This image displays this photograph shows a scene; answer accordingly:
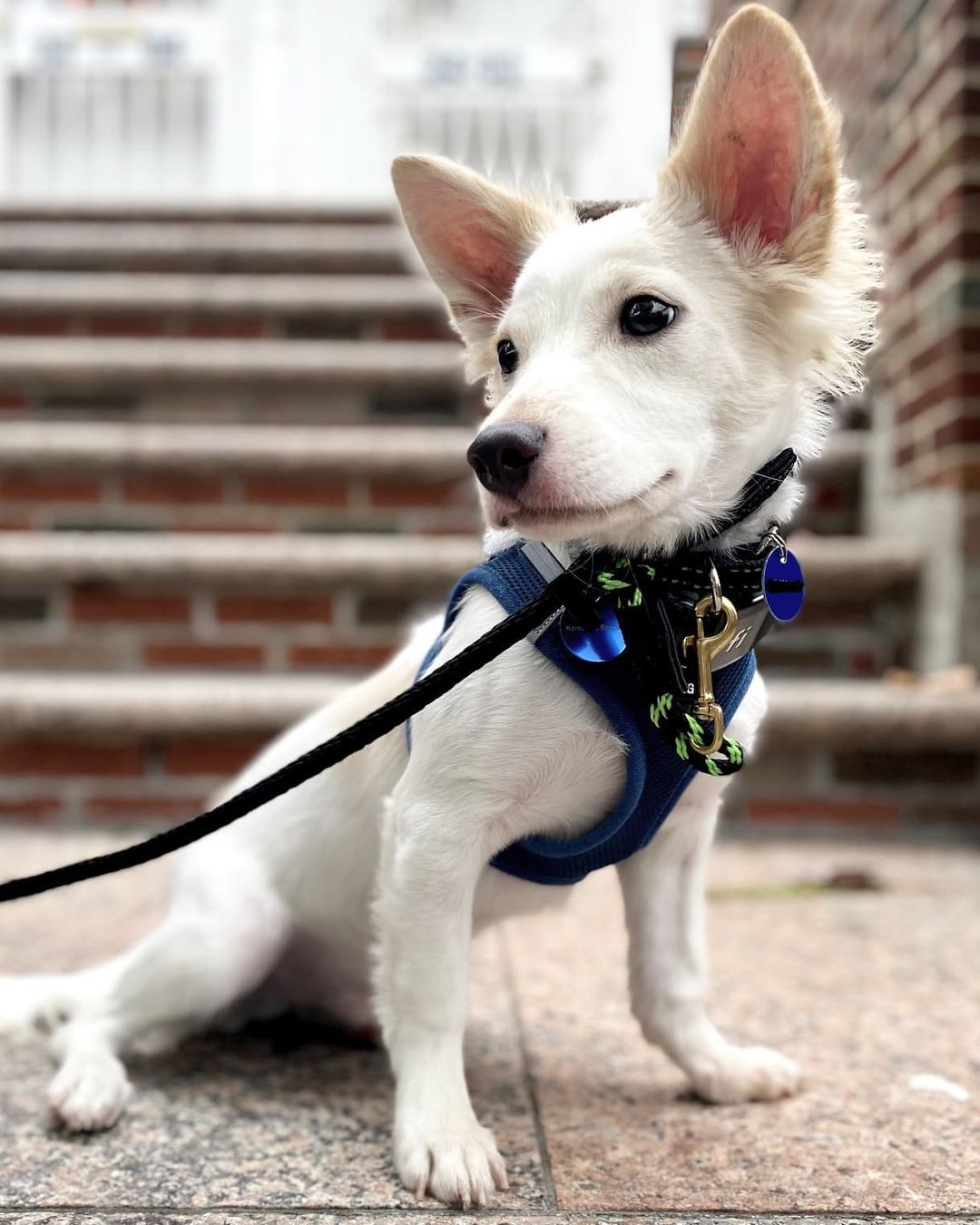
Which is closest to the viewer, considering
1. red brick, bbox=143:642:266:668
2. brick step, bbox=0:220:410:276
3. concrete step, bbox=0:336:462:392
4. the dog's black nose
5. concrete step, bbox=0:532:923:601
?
the dog's black nose

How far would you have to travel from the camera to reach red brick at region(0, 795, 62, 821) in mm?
2412

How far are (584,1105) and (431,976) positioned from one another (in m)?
0.29

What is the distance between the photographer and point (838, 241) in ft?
3.21

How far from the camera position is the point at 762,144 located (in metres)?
0.96

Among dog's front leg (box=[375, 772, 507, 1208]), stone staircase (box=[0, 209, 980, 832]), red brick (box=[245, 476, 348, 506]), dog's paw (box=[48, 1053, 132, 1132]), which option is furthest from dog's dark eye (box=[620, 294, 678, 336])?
red brick (box=[245, 476, 348, 506])

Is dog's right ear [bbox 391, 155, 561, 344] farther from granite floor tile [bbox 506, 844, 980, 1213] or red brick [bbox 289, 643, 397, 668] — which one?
red brick [bbox 289, 643, 397, 668]

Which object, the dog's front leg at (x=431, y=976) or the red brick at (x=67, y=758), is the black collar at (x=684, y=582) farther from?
the red brick at (x=67, y=758)

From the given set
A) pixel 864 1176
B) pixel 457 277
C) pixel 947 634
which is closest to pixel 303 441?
pixel 947 634

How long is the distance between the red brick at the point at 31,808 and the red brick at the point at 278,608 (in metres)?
0.55

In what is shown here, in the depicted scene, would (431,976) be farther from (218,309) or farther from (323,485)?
(218,309)

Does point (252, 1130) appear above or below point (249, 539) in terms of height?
below

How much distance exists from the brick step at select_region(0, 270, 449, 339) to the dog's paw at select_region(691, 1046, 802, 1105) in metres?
2.57

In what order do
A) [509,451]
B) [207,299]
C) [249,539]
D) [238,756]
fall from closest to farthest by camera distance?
[509,451]
[238,756]
[249,539]
[207,299]

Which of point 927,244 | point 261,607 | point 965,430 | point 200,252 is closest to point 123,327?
point 200,252
